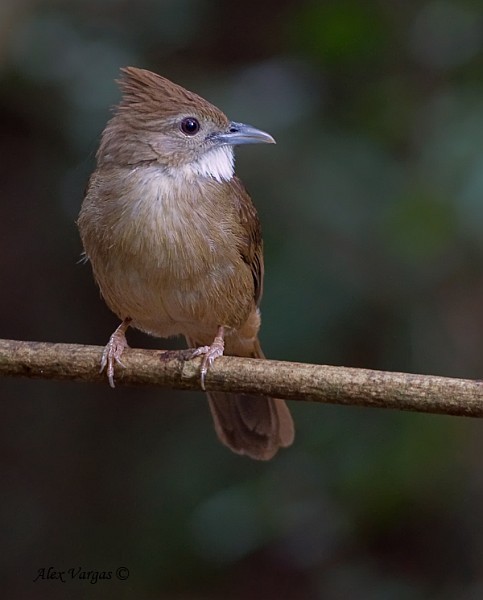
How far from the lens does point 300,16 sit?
176 inches

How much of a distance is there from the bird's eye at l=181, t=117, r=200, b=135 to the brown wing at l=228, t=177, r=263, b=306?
10.1 inches

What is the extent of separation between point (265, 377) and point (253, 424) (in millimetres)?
1075

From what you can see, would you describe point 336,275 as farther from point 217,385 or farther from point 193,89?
point 217,385

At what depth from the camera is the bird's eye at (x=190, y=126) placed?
157 inches

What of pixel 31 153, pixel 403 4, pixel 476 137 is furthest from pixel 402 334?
pixel 31 153

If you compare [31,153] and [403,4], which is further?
[31,153]

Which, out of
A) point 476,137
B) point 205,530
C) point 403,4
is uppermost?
point 403,4

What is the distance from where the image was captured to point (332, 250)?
15.1 feet

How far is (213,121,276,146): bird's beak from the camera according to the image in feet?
13.3

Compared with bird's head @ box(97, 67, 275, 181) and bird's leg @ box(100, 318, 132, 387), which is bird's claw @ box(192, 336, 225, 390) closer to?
bird's leg @ box(100, 318, 132, 387)

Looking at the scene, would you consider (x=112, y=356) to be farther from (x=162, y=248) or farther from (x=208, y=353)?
(x=162, y=248)

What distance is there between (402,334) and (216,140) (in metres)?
1.36

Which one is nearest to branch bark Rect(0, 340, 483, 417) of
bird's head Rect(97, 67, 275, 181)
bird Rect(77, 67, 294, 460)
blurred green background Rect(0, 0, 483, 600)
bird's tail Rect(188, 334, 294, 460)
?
bird Rect(77, 67, 294, 460)
